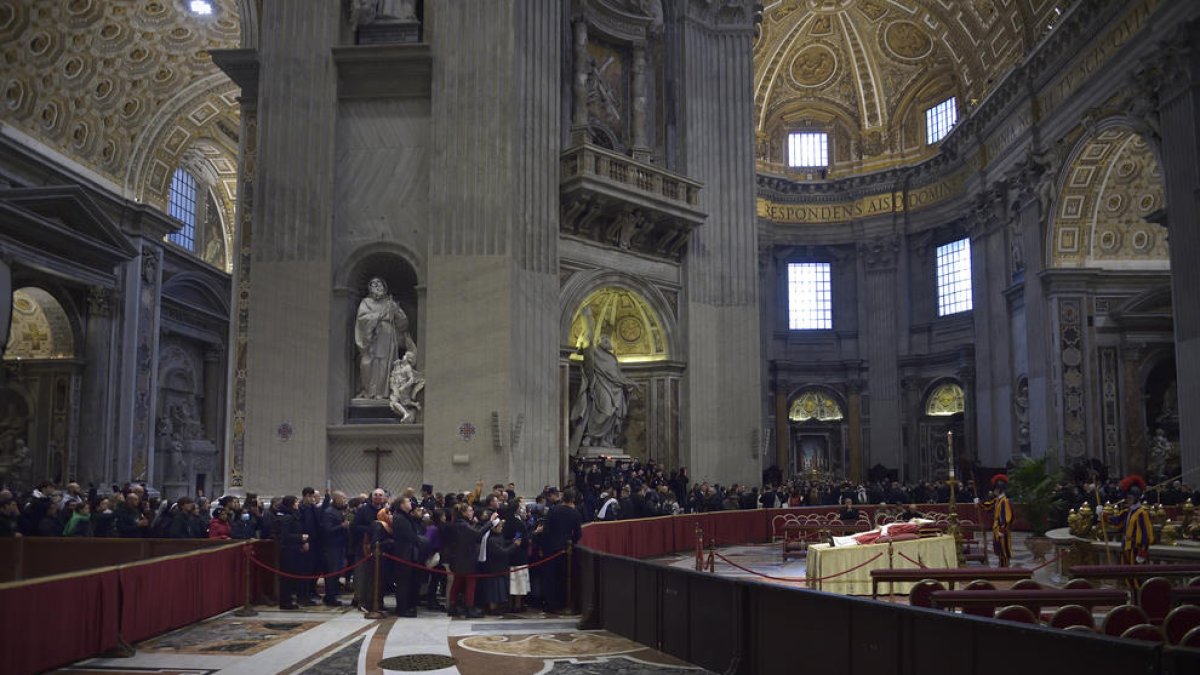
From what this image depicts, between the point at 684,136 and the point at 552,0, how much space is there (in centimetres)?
557

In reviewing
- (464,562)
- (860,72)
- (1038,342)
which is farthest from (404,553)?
(860,72)

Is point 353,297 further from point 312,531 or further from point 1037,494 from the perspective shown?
point 1037,494

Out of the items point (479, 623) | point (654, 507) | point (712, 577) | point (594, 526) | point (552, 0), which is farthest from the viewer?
point (552, 0)

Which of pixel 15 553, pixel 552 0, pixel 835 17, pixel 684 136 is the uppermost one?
pixel 835 17

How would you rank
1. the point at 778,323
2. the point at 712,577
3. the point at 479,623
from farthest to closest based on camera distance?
the point at 778,323 → the point at 479,623 → the point at 712,577

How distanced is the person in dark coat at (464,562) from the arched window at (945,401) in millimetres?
28989

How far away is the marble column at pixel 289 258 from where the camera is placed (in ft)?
66.3

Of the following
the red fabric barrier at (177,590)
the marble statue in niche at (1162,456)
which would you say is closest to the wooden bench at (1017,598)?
the red fabric barrier at (177,590)

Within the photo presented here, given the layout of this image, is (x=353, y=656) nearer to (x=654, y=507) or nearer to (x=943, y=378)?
(x=654, y=507)

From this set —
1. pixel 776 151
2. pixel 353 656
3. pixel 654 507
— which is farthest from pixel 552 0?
pixel 776 151

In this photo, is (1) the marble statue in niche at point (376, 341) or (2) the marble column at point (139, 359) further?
(2) the marble column at point (139, 359)

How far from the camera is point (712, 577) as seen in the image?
8.96 metres

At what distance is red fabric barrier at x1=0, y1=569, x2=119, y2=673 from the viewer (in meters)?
8.30

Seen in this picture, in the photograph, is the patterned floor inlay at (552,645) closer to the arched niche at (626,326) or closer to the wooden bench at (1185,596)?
the wooden bench at (1185,596)
